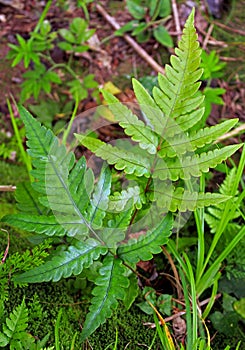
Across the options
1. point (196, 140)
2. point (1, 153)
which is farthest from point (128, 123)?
point (1, 153)

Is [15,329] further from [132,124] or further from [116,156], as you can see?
[132,124]

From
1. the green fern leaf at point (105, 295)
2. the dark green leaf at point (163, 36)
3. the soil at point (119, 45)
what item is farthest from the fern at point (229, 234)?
the dark green leaf at point (163, 36)

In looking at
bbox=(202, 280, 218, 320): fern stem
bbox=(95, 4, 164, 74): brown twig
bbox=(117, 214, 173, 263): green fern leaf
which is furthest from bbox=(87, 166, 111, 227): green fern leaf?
bbox=(95, 4, 164, 74): brown twig

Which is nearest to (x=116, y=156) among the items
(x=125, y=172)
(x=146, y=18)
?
(x=125, y=172)

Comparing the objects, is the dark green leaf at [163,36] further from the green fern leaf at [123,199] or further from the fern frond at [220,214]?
the green fern leaf at [123,199]

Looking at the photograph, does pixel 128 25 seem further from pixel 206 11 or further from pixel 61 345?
pixel 61 345

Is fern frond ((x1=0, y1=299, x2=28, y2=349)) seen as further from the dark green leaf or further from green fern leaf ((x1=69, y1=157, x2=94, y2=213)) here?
the dark green leaf

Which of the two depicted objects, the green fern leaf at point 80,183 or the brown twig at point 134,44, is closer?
the green fern leaf at point 80,183

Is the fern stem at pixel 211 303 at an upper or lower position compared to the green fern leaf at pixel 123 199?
lower
